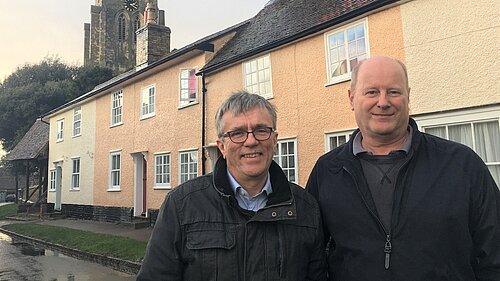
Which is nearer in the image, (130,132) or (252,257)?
(252,257)

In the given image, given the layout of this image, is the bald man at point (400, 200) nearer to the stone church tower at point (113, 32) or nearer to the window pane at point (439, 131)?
the window pane at point (439, 131)

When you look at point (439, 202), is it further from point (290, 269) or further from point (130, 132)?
point (130, 132)

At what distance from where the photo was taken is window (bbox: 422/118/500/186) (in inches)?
260

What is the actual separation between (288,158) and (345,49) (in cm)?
308

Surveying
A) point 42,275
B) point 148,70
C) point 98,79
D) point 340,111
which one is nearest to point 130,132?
point 148,70

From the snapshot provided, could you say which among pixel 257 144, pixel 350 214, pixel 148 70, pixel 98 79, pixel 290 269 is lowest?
pixel 290 269

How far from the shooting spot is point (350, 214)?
1.93 m

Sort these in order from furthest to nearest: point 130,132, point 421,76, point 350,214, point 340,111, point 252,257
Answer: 1. point 130,132
2. point 340,111
3. point 421,76
4. point 350,214
5. point 252,257

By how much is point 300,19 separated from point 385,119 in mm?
9263

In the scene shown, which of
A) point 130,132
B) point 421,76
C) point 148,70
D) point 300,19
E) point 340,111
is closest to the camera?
point 421,76

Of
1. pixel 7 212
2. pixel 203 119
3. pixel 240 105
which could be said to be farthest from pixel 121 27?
pixel 240 105

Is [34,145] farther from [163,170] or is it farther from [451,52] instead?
[451,52]

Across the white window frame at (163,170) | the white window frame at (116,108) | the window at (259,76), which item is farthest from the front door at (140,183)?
the window at (259,76)

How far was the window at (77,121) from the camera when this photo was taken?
2017 centimetres
